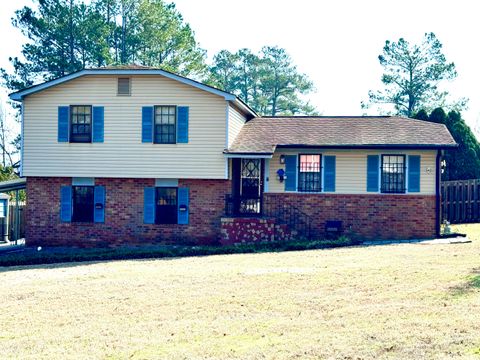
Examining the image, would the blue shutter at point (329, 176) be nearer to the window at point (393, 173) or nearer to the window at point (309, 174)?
the window at point (309, 174)

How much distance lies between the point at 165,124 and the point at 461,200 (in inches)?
547

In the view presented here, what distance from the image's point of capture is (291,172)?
24.8 m

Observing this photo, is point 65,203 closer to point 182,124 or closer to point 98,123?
point 98,123

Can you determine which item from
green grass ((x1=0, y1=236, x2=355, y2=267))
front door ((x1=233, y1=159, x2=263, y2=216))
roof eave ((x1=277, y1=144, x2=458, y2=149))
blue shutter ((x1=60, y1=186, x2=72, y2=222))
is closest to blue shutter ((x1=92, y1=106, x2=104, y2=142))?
blue shutter ((x1=60, y1=186, x2=72, y2=222))

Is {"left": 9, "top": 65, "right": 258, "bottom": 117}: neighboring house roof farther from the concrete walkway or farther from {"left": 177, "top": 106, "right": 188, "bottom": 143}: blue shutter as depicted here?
the concrete walkway

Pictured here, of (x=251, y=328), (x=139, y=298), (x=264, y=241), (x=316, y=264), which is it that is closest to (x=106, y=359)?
(x=251, y=328)

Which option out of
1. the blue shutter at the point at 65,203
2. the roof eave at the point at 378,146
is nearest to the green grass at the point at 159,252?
the blue shutter at the point at 65,203

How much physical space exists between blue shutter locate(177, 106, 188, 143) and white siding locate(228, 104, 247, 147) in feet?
4.81

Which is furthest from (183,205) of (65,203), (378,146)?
(378,146)

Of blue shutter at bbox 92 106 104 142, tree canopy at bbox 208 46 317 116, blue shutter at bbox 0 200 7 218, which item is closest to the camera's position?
blue shutter at bbox 92 106 104 142

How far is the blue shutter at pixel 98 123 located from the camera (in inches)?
968

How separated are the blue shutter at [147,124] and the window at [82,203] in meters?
2.67

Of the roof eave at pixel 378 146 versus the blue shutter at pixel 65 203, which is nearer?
the roof eave at pixel 378 146

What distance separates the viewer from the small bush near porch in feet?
31.7
